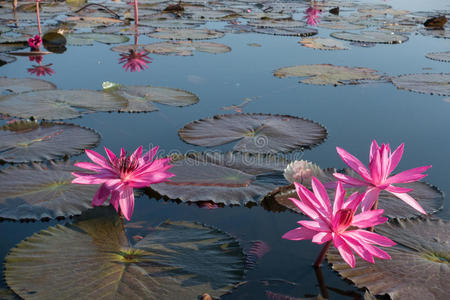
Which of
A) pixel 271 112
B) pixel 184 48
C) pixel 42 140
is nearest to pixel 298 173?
pixel 271 112

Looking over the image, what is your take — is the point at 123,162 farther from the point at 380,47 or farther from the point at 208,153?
the point at 380,47

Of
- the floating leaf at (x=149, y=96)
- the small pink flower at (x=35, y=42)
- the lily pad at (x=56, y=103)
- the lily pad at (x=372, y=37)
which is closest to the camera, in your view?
the lily pad at (x=56, y=103)

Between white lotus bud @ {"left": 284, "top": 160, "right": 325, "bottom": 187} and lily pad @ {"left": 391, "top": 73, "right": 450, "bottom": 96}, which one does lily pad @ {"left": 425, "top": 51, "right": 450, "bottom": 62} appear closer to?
lily pad @ {"left": 391, "top": 73, "right": 450, "bottom": 96}

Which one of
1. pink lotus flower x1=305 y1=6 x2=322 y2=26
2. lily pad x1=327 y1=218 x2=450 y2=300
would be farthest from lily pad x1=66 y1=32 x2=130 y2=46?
lily pad x1=327 y1=218 x2=450 y2=300

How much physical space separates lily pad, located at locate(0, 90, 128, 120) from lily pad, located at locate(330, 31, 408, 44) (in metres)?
3.78

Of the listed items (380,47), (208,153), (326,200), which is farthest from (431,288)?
(380,47)

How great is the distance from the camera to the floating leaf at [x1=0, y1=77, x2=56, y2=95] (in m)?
3.20

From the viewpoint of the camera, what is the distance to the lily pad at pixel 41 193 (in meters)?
1.65

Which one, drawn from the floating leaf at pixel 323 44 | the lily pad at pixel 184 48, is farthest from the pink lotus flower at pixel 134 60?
the floating leaf at pixel 323 44

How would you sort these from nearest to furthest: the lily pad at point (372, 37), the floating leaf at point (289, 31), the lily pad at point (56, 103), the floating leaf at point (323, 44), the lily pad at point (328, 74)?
the lily pad at point (56, 103), the lily pad at point (328, 74), the floating leaf at point (323, 44), the lily pad at point (372, 37), the floating leaf at point (289, 31)

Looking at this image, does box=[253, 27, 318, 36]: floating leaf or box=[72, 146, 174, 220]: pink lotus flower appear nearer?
box=[72, 146, 174, 220]: pink lotus flower

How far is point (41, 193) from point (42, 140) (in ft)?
2.08

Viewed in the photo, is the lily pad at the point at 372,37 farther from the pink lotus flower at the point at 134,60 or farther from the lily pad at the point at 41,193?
the lily pad at the point at 41,193

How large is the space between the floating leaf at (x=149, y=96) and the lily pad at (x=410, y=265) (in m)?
1.84
